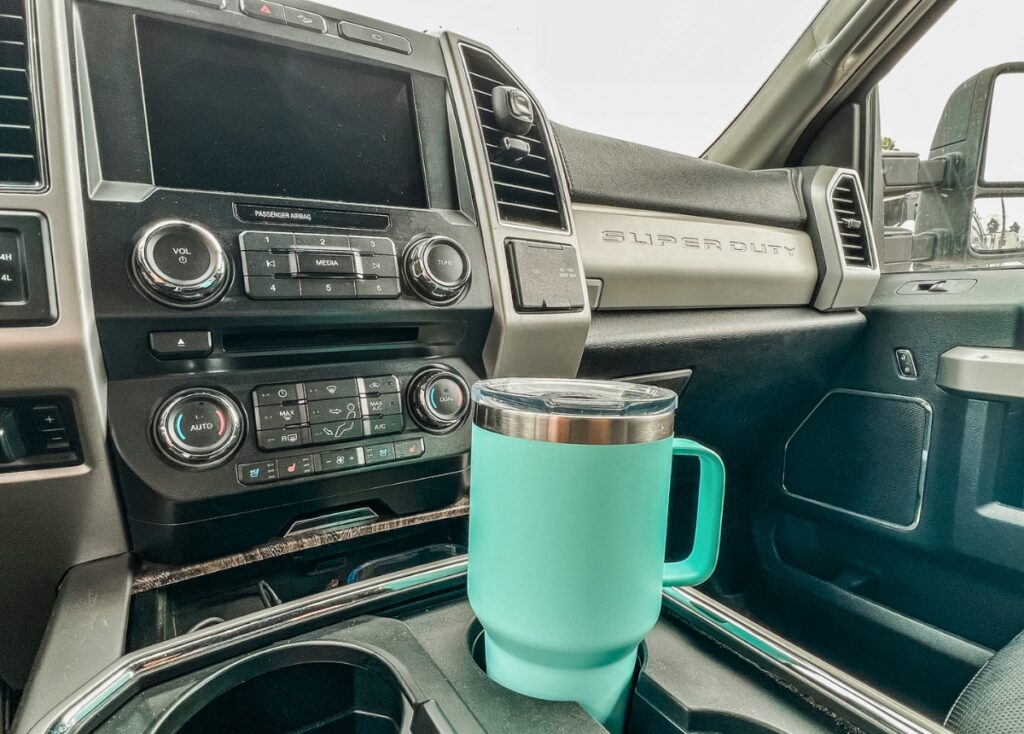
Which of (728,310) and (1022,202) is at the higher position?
(1022,202)

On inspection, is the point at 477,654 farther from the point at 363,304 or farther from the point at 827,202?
the point at 827,202

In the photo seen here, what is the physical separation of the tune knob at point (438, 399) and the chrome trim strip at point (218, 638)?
0.47ft

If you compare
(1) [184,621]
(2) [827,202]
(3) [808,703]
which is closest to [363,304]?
(1) [184,621]

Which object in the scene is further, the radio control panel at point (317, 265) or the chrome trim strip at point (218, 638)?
the radio control panel at point (317, 265)

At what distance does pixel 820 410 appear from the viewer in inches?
52.5

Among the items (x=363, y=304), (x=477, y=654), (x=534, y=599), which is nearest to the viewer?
(x=534, y=599)

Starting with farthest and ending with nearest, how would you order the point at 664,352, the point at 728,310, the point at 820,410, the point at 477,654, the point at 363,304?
the point at 820,410 < the point at 728,310 < the point at 664,352 < the point at 363,304 < the point at 477,654

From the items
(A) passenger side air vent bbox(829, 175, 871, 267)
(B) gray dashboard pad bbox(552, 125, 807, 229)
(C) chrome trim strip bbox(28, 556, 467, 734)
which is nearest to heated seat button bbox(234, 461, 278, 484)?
(C) chrome trim strip bbox(28, 556, 467, 734)

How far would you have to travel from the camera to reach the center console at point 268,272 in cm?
47

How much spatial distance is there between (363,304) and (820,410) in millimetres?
1125

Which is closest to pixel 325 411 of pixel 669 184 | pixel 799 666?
Result: pixel 799 666

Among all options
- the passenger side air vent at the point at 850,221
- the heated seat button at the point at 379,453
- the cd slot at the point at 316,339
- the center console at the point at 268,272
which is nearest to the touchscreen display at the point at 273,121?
the center console at the point at 268,272

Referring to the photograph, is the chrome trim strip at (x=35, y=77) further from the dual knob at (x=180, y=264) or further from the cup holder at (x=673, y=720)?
the cup holder at (x=673, y=720)

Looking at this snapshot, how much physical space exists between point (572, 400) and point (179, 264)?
0.33 meters
